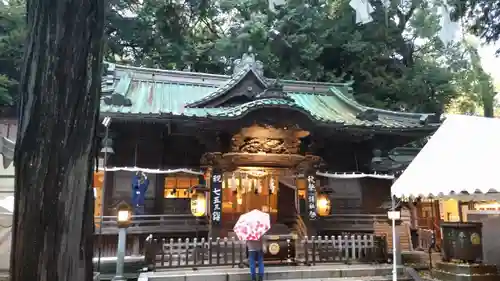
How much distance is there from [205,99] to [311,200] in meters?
5.12

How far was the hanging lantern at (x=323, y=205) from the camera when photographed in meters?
13.3

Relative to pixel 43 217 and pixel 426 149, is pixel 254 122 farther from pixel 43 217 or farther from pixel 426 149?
pixel 43 217

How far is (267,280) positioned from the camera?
9.84m

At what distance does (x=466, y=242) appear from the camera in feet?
29.9

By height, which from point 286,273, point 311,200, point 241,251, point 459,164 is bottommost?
point 286,273

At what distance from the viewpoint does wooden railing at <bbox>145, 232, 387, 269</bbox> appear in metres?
10.3

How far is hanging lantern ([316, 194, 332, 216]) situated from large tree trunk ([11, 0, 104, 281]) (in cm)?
1185

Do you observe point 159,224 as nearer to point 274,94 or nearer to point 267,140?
point 267,140

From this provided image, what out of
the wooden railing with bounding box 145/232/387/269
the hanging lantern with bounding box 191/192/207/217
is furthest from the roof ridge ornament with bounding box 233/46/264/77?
the wooden railing with bounding box 145/232/387/269

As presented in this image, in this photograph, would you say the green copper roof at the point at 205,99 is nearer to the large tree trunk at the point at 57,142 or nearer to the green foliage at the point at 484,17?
the green foliage at the point at 484,17

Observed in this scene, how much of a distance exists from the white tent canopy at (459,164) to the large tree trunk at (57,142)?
6.56 metres

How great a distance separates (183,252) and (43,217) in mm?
9137

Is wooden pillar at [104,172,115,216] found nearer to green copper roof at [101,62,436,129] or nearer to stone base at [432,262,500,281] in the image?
green copper roof at [101,62,436,129]

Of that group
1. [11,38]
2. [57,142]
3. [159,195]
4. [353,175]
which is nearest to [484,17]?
[353,175]
